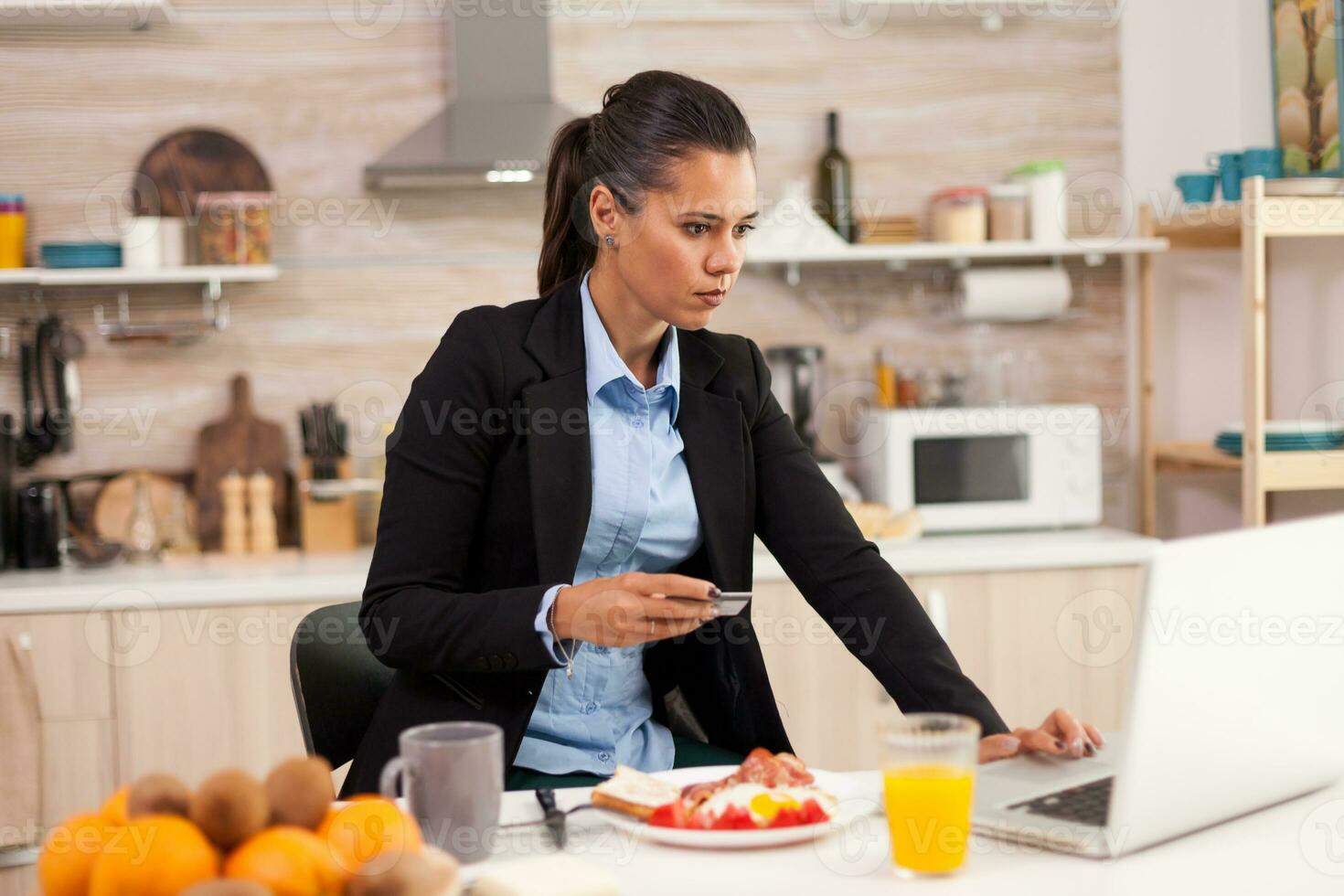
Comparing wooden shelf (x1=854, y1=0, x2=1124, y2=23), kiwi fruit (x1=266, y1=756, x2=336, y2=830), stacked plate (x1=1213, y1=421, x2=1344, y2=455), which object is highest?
wooden shelf (x1=854, y1=0, x2=1124, y2=23)

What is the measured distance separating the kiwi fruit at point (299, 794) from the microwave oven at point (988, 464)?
7.17 feet

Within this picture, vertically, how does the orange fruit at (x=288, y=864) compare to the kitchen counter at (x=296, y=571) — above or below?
above

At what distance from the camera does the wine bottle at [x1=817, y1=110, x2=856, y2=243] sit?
3072 mm

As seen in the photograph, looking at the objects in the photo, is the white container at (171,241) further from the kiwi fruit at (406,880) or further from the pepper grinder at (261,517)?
the kiwi fruit at (406,880)

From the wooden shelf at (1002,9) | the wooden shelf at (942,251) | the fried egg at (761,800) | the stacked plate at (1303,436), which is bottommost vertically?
the fried egg at (761,800)

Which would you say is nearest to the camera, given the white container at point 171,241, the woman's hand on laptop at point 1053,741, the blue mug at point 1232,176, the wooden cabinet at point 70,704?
the woman's hand on laptop at point 1053,741

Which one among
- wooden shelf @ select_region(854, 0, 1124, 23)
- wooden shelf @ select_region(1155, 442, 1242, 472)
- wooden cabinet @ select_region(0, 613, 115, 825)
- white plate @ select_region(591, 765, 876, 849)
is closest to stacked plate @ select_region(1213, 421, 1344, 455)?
wooden shelf @ select_region(1155, 442, 1242, 472)

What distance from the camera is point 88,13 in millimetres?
2795

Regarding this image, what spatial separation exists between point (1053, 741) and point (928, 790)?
0.28 m

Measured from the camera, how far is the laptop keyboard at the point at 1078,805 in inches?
39.4

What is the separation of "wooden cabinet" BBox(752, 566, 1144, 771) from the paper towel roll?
67 cm

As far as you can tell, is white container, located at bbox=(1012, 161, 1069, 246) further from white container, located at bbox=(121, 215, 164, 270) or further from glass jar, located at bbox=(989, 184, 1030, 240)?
white container, located at bbox=(121, 215, 164, 270)

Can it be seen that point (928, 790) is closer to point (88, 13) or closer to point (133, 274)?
point (133, 274)

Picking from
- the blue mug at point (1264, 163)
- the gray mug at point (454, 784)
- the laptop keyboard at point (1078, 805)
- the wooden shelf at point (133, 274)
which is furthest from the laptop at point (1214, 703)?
the wooden shelf at point (133, 274)
